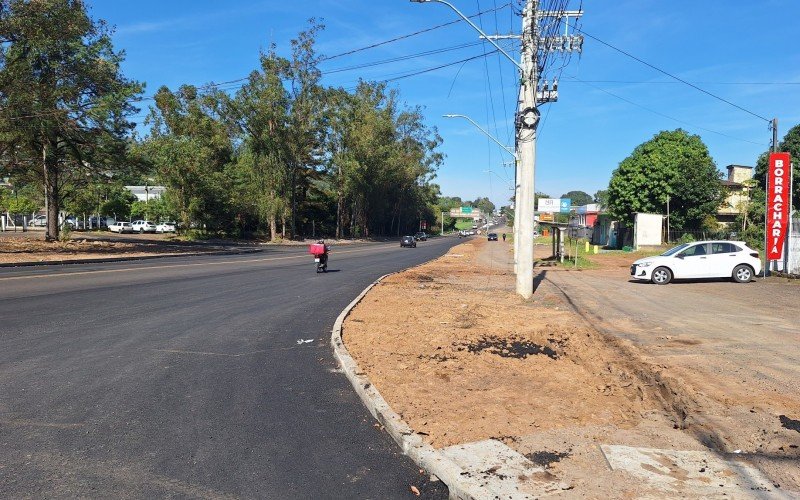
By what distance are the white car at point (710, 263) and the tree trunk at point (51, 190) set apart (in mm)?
32927

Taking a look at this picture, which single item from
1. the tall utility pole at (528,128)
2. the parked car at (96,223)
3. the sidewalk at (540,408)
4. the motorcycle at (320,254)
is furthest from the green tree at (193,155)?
the sidewalk at (540,408)

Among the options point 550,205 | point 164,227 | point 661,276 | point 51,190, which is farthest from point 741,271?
point 164,227

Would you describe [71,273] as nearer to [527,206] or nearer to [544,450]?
[527,206]

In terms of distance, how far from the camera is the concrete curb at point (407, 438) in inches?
158

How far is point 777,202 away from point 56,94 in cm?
3245

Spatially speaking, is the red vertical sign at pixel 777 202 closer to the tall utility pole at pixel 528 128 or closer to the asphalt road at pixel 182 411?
the tall utility pole at pixel 528 128

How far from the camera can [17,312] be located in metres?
11.2

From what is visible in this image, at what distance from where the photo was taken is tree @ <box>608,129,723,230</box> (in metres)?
48.1

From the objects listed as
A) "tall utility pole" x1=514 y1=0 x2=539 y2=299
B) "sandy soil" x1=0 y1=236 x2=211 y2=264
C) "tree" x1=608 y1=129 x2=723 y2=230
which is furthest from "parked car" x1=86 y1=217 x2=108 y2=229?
"tall utility pole" x1=514 y1=0 x2=539 y2=299

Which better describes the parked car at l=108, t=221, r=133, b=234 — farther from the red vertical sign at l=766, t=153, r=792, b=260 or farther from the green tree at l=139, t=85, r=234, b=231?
the red vertical sign at l=766, t=153, r=792, b=260

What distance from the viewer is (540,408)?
224 inches

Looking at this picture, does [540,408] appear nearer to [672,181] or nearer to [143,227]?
[672,181]

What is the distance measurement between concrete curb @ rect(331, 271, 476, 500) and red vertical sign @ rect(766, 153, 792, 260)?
65.3ft

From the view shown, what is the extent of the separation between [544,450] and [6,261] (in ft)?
88.8
